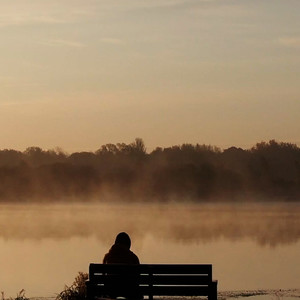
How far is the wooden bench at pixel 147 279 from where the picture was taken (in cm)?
1510

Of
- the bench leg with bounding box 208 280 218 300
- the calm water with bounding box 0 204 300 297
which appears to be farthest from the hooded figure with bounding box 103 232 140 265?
the calm water with bounding box 0 204 300 297

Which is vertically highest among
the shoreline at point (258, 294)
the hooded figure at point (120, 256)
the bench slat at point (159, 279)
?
the hooded figure at point (120, 256)

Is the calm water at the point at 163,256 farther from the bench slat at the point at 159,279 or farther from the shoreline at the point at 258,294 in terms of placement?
Answer: the bench slat at the point at 159,279

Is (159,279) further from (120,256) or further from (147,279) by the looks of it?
(120,256)

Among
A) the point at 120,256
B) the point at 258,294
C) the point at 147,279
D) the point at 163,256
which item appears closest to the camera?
the point at 147,279

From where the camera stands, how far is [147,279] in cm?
1514

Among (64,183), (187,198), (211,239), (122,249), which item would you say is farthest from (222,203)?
(122,249)

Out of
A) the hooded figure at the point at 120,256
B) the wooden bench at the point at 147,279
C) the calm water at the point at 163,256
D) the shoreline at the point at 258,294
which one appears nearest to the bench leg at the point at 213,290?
the wooden bench at the point at 147,279

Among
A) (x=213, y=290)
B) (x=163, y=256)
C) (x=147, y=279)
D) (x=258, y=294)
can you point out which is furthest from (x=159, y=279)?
(x=163, y=256)

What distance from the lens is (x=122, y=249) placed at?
16297mm

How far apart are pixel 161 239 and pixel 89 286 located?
36.4 meters

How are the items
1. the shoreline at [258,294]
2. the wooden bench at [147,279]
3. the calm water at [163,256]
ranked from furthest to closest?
the calm water at [163,256] → the shoreline at [258,294] → the wooden bench at [147,279]

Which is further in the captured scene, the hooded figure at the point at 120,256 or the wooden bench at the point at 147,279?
the hooded figure at the point at 120,256

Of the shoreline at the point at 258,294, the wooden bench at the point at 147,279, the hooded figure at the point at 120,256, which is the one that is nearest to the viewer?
the wooden bench at the point at 147,279
